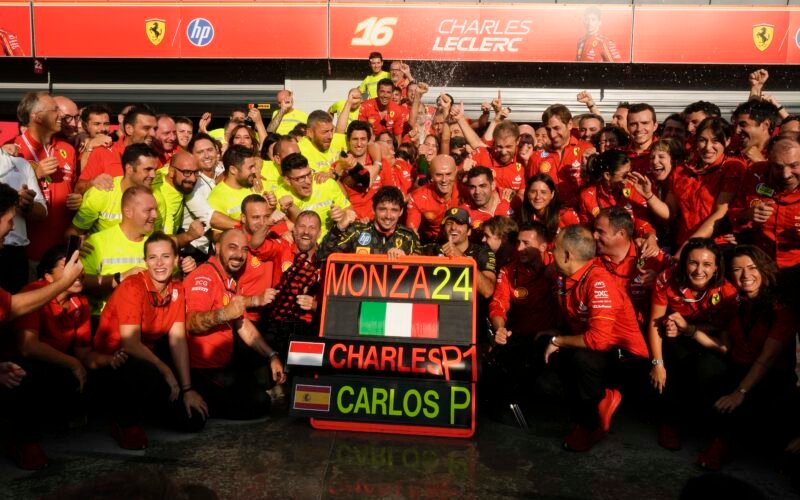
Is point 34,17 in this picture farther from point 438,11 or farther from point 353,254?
point 353,254

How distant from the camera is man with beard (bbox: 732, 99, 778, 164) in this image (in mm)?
6449

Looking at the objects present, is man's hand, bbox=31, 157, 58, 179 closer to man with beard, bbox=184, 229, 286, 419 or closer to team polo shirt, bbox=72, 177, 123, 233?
team polo shirt, bbox=72, 177, 123, 233

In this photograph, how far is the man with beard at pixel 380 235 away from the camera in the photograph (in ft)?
20.3

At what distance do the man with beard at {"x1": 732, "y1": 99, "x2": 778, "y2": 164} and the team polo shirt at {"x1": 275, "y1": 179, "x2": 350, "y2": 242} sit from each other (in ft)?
11.9

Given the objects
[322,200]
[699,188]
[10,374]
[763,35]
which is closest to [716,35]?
[763,35]

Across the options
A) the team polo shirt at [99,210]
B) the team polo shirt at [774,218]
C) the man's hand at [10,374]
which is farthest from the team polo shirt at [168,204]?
the team polo shirt at [774,218]

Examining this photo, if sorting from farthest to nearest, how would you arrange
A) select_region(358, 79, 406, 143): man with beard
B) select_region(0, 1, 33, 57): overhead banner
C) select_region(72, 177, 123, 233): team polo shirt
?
select_region(0, 1, 33, 57): overhead banner → select_region(358, 79, 406, 143): man with beard → select_region(72, 177, 123, 233): team polo shirt

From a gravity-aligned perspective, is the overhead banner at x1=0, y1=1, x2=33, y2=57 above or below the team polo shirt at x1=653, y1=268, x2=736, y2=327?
above

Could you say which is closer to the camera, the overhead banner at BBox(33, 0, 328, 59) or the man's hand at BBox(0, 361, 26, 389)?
the man's hand at BBox(0, 361, 26, 389)

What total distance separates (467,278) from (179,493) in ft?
14.7

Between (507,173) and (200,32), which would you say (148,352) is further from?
(200,32)

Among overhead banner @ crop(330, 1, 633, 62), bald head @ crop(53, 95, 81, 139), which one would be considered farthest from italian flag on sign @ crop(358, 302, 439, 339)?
overhead banner @ crop(330, 1, 633, 62)

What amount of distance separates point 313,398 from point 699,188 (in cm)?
366

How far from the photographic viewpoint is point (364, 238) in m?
6.29
